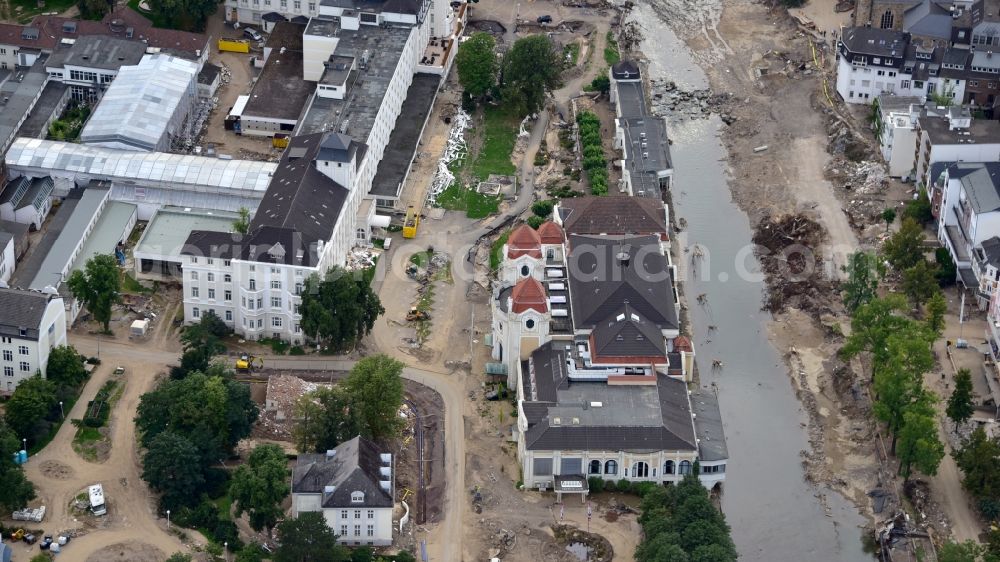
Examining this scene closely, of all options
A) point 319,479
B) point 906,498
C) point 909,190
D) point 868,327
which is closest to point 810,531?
point 906,498

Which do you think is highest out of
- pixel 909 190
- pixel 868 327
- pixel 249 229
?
pixel 909 190

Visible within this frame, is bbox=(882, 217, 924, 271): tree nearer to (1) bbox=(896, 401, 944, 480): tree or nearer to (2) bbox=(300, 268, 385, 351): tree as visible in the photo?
(1) bbox=(896, 401, 944, 480): tree

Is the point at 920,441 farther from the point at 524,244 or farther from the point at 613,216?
the point at 613,216

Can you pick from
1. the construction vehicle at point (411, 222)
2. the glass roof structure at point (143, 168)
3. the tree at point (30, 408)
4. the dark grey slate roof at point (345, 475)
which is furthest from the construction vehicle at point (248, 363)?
the construction vehicle at point (411, 222)

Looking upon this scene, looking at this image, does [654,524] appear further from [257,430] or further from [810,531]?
[257,430]

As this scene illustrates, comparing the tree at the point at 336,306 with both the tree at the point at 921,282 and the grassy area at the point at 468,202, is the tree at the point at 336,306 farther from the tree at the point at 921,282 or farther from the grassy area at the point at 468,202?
the tree at the point at 921,282
